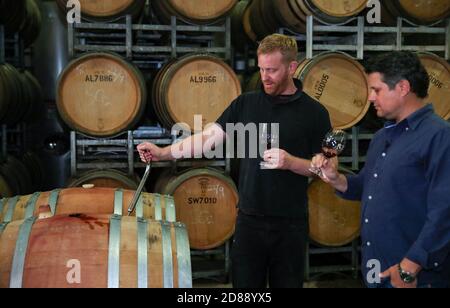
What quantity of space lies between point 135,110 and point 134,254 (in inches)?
83.2

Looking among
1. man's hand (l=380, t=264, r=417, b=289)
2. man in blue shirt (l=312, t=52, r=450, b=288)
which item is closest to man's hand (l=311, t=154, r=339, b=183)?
man in blue shirt (l=312, t=52, r=450, b=288)

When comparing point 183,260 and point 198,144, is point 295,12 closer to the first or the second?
point 198,144

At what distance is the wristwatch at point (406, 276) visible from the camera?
6.18 ft

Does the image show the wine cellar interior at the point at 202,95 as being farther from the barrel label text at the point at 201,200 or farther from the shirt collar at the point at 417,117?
the shirt collar at the point at 417,117

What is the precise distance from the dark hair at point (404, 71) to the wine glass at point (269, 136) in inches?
28.1

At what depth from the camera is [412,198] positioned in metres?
2.01

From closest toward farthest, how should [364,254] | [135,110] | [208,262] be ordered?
[364,254] < [135,110] < [208,262]

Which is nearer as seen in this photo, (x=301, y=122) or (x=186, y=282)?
(x=186, y=282)

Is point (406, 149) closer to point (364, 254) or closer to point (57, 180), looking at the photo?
point (364, 254)

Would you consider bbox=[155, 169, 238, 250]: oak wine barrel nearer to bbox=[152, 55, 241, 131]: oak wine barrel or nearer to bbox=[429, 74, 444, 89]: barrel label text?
bbox=[152, 55, 241, 131]: oak wine barrel

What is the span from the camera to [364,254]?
223 cm

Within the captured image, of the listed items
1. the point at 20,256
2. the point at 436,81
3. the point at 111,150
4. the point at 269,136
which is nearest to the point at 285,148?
the point at 269,136
